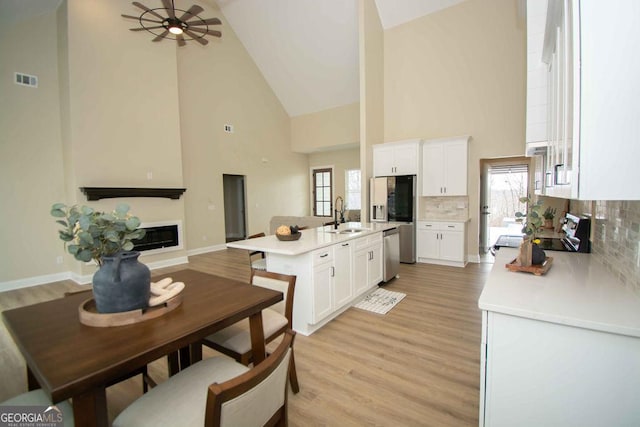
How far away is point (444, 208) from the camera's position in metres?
5.89

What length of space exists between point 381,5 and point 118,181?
6.04 metres

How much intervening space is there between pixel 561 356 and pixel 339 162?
27.5ft

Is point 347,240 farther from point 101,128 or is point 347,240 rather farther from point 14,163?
point 14,163

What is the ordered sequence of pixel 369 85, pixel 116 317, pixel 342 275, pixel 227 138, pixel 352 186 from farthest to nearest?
pixel 352 186, pixel 227 138, pixel 369 85, pixel 342 275, pixel 116 317

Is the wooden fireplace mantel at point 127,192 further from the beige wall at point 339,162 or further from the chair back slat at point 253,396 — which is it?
the chair back slat at point 253,396

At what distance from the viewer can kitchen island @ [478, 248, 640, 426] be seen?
1.09 m

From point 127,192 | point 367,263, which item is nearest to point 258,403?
point 367,263

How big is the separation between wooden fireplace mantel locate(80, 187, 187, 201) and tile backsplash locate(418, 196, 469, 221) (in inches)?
196

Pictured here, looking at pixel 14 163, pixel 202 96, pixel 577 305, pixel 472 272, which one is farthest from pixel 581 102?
pixel 202 96

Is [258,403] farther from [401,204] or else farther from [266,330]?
[401,204]

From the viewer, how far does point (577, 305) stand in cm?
123

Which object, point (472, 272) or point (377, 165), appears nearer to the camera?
point (472, 272)

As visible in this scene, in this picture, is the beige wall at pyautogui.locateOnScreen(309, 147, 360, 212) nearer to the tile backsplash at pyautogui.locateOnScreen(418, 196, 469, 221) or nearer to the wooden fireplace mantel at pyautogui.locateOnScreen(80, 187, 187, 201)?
the tile backsplash at pyautogui.locateOnScreen(418, 196, 469, 221)

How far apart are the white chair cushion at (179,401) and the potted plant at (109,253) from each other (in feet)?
1.27
